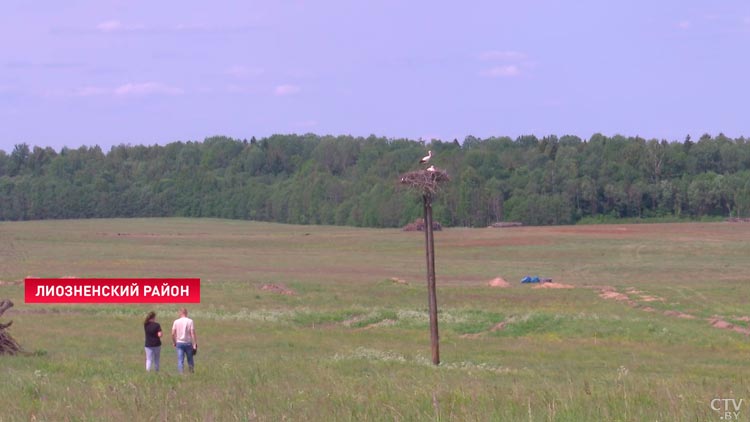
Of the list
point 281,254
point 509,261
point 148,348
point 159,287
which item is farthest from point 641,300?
point 281,254

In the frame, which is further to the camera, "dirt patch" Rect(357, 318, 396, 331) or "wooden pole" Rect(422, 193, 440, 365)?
"dirt patch" Rect(357, 318, 396, 331)

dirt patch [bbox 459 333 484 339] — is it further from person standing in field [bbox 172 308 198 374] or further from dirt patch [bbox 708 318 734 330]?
person standing in field [bbox 172 308 198 374]

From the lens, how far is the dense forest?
131875 millimetres

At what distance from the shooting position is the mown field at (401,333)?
31.3 feet

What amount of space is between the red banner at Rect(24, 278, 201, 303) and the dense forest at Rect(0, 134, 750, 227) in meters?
64.0

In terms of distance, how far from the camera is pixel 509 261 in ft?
235

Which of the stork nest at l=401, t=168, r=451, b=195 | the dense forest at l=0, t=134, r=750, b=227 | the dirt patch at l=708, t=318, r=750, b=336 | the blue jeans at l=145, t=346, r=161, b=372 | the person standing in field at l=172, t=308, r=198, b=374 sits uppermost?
the dense forest at l=0, t=134, r=750, b=227

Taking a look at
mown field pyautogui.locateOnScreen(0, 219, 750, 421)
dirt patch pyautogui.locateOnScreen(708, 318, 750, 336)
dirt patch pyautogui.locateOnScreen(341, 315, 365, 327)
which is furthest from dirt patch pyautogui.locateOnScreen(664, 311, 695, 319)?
dirt patch pyautogui.locateOnScreen(341, 315, 365, 327)

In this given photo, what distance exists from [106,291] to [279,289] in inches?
300

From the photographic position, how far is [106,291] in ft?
141

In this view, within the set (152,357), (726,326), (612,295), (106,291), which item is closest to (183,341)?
(152,357)

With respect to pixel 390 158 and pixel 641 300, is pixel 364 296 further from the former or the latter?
pixel 390 158

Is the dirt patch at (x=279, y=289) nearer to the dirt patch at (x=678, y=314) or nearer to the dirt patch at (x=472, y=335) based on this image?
the dirt patch at (x=472, y=335)

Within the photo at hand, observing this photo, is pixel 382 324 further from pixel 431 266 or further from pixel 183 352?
pixel 183 352
